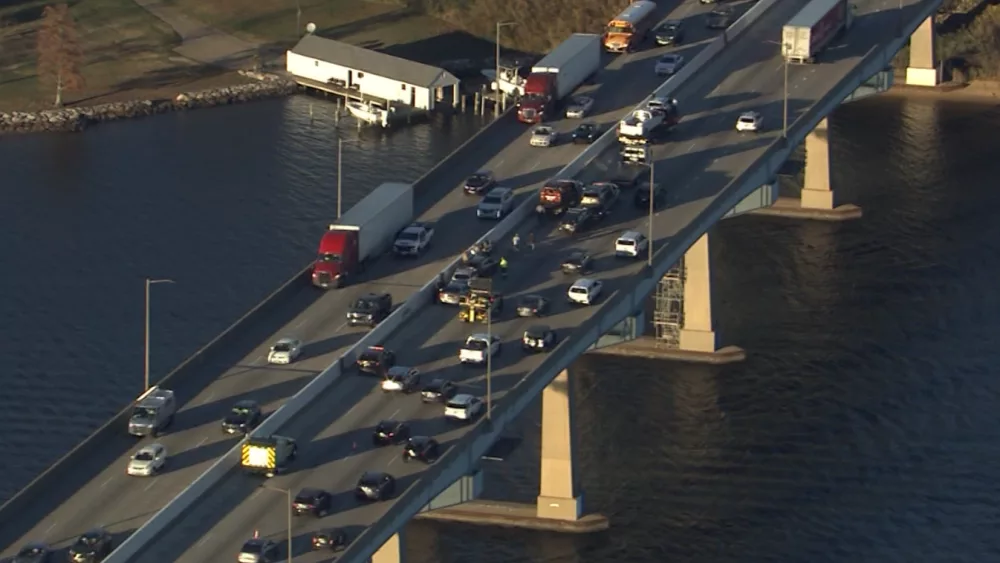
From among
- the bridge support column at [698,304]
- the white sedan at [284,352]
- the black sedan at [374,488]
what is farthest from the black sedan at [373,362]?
the bridge support column at [698,304]

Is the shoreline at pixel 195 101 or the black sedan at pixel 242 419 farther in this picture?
the shoreline at pixel 195 101

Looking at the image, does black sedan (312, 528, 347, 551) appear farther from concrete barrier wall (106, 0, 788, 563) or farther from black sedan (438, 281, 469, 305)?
black sedan (438, 281, 469, 305)

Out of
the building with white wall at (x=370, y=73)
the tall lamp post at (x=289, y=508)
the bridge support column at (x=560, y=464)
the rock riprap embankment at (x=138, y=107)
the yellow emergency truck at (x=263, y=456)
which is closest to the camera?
the tall lamp post at (x=289, y=508)

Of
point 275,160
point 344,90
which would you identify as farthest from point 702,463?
point 344,90

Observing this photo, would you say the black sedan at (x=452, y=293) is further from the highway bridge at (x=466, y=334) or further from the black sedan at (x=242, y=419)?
the black sedan at (x=242, y=419)

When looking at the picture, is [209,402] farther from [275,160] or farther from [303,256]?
[275,160]

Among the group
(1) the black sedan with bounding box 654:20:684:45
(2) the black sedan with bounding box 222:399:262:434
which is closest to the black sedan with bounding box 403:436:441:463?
(2) the black sedan with bounding box 222:399:262:434

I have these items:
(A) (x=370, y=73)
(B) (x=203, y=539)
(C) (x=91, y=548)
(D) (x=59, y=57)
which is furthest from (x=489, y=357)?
(D) (x=59, y=57)
